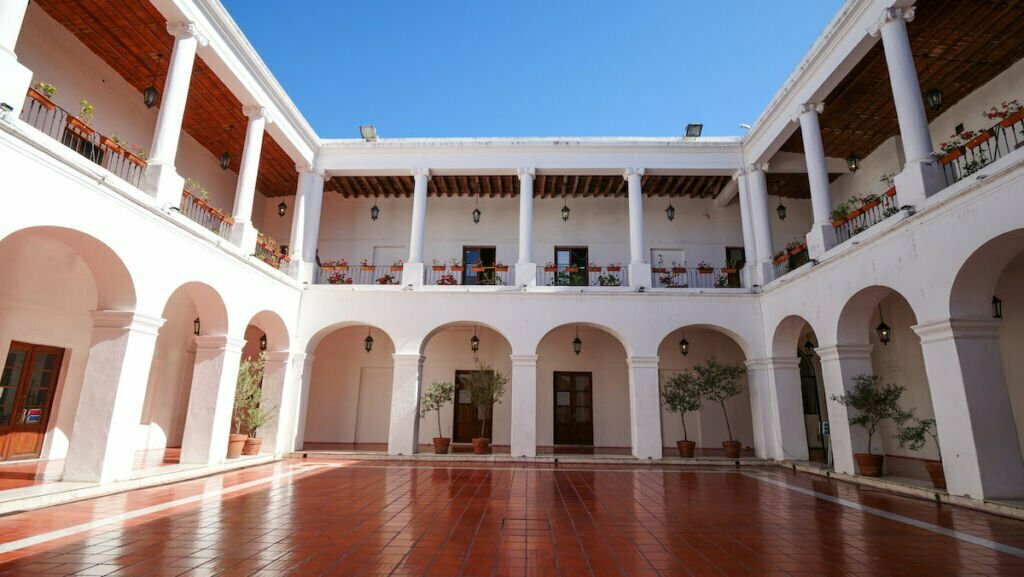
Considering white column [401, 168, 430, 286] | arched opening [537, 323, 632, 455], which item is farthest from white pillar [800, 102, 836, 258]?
white column [401, 168, 430, 286]

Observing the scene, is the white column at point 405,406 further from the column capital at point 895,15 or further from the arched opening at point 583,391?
the column capital at point 895,15

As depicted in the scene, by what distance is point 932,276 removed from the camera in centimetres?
736

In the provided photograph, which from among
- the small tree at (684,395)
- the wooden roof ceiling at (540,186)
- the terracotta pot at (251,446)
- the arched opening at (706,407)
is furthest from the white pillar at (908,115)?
the terracotta pot at (251,446)

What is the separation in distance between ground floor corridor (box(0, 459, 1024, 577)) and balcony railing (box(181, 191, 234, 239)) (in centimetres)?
483

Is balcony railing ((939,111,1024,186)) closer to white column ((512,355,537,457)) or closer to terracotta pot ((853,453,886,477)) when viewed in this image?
terracotta pot ((853,453,886,477))

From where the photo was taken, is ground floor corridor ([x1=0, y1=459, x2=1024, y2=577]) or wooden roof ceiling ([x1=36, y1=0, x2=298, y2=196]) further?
wooden roof ceiling ([x1=36, y1=0, x2=298, y2=196])

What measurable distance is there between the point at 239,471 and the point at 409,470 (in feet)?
9.98

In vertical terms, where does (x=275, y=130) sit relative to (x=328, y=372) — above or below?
above

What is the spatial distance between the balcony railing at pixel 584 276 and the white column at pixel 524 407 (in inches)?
88.7

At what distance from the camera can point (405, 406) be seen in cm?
1212

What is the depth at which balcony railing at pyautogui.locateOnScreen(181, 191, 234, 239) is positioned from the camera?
31.4 ft

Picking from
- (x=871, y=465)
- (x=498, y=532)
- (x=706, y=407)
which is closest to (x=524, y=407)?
(x=706, y=407)

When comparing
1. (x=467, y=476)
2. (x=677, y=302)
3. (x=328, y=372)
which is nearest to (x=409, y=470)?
(x=467, y=476)

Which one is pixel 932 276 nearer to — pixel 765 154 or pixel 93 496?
pixel 765 154
